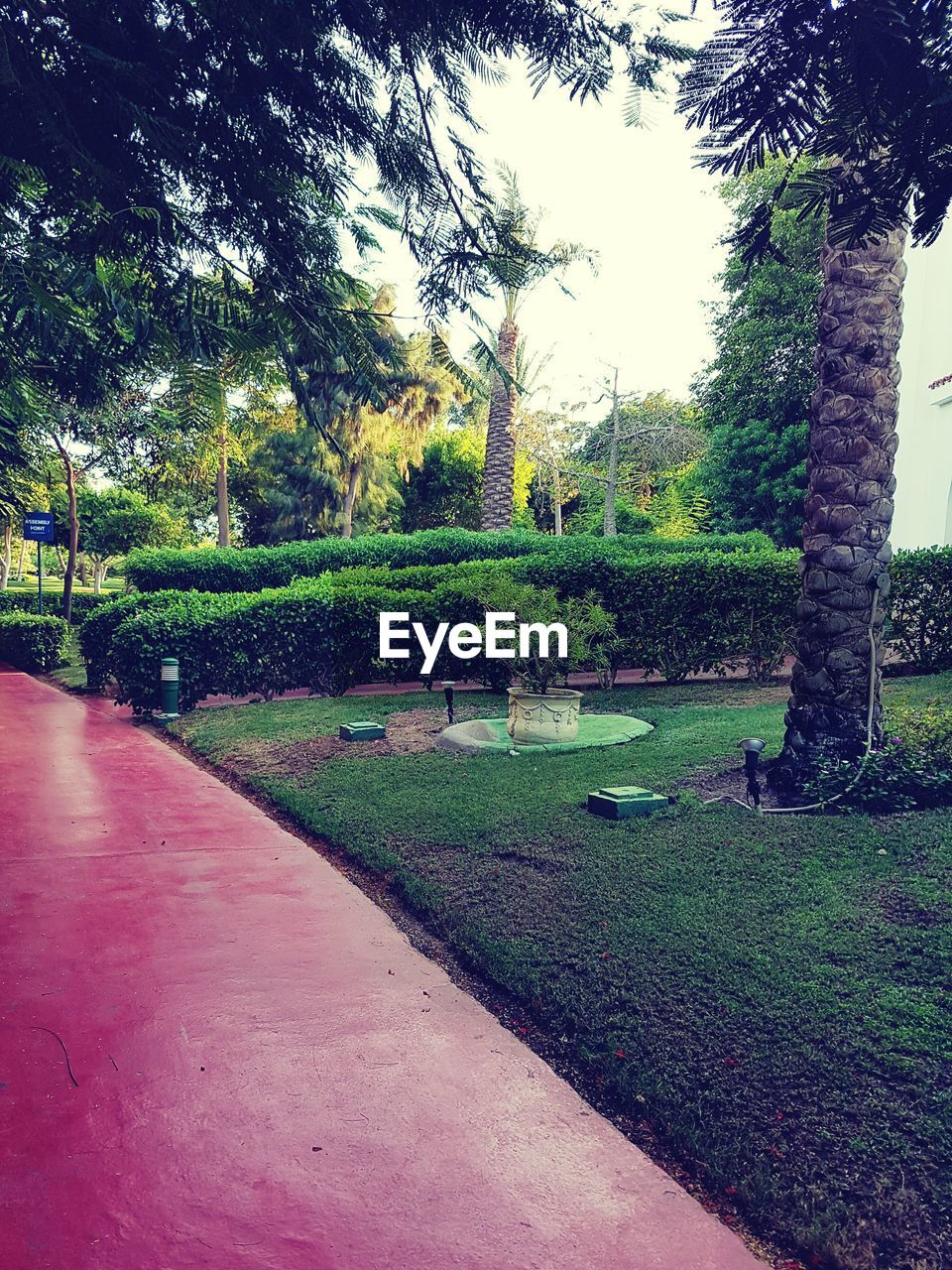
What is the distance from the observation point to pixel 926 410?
1695 centimetres

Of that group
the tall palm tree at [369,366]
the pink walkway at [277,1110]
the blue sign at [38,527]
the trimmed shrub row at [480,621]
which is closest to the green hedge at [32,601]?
the blue sign at [38,527]

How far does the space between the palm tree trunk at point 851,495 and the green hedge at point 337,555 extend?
1131 centimetres

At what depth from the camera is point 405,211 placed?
119 inches

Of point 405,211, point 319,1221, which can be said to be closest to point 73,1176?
point 319,1221

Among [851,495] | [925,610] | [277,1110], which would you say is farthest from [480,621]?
[277,1110]

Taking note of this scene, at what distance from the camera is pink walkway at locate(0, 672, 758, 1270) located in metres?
2.40

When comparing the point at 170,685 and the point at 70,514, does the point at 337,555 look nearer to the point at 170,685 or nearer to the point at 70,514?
the point at 70,514

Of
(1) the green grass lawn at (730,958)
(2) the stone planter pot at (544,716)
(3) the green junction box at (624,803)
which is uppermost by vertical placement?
(2) the stone planter pot at (544,716)

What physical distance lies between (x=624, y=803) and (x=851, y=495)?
2743mm

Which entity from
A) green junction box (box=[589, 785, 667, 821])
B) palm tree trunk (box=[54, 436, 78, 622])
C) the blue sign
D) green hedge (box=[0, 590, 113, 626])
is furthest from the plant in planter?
green hedge (box=[0, 590, 113, 626])

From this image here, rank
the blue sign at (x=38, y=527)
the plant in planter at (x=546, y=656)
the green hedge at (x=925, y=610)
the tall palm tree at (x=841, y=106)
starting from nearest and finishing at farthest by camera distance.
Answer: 1. the tall palm tree at (x=841, y=106)
2. the plant in planter at (x=546, y=656)
3. the green hedge at (x=925, y=610)
4. the blue sign at (x=38, y=527)

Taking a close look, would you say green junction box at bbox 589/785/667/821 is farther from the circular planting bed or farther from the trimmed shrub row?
the trimmed shrub row

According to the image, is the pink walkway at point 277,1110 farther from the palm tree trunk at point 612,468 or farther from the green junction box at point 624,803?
the palm tree trunk at point 612,468

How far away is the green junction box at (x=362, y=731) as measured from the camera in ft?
30.2
